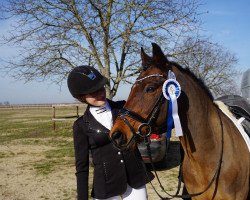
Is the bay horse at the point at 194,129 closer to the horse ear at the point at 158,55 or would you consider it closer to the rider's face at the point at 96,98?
the horse ear at the point at 158,55

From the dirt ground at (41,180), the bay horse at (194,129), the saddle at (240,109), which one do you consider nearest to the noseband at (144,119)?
the bay horse at (194,129)

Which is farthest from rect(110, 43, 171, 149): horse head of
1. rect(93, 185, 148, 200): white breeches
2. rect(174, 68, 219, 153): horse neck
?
rect(93, 185, 148, 200): white breeches

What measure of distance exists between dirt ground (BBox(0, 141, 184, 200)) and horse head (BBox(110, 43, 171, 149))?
378 centimetres

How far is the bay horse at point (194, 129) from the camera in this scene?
2.34 metres

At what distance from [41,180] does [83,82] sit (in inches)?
208

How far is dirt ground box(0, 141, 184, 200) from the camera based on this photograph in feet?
20.5

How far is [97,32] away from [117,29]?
2.16 feet

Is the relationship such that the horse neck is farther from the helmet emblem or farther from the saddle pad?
the helmet emblem

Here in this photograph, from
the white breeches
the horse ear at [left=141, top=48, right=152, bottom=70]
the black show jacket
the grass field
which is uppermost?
the horse ear at [left=141, top=48, right=152, bottom=70]

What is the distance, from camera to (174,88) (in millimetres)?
2365

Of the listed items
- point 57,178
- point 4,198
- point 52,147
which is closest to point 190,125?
point 4,198

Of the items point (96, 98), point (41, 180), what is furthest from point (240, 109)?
point (41, 180)

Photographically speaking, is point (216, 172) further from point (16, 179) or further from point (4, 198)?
point (16, 179)

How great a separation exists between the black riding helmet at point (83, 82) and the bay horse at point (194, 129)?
391mm
